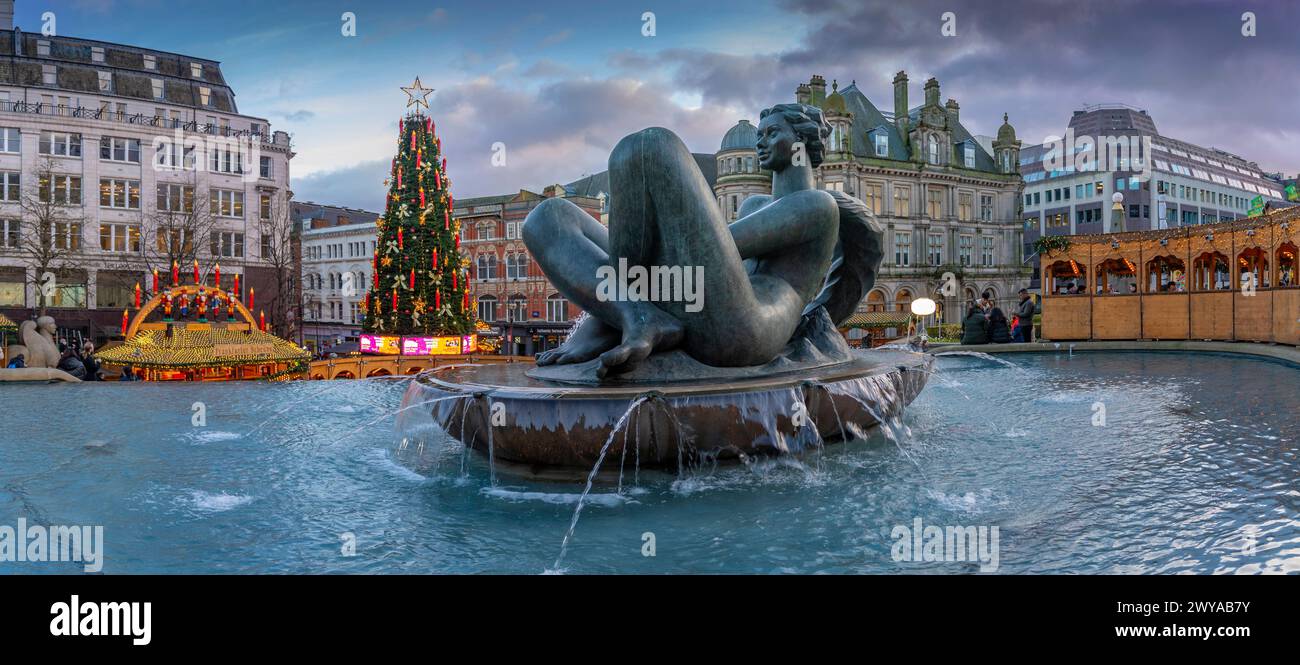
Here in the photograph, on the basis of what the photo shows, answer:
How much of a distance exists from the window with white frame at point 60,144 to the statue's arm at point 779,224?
182ft

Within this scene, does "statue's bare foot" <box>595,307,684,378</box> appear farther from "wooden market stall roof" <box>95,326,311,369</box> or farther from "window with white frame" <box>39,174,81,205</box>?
"window with white frame" <box>39,174,81,205</box>

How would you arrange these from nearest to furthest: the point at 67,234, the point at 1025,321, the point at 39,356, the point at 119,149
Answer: the point at 39,356 → the point at 1025,321 → the point at 67,234 → the point at 119,149

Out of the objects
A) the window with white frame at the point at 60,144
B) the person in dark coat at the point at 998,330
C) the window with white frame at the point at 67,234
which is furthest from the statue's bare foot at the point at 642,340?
the window with white frame at the point at 60,144

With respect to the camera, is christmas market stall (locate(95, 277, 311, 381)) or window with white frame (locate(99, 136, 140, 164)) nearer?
christmas market stall (locate(95, 277, 311, 381))

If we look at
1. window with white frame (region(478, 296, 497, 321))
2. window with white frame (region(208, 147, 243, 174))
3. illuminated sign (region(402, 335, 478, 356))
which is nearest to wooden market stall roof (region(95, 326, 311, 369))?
illuminated sign (region(402, 335, 478, 356))

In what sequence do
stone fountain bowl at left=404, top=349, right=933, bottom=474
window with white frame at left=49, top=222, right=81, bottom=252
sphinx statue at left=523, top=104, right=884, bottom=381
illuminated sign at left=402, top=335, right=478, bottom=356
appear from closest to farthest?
stone fountain bowl at left=404, top=349, right=933, bottom=474 < sphinx statue at left=523, top=104, right=884, bottom=381 < illuminated sign at left=402, top=335, right=478, bottom=356 < window with white frame at left=49, top=222, right=81, bottom=252

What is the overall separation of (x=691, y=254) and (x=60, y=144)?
56.1m

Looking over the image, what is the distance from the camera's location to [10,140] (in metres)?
46.6

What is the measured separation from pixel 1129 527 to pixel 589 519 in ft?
10.8

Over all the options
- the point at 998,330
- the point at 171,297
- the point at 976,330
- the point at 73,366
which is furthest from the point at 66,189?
the point at 998,330

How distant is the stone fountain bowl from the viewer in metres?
5.74

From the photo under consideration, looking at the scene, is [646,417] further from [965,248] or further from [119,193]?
[965,248]

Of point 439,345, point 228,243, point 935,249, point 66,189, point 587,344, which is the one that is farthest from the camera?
point 935,249

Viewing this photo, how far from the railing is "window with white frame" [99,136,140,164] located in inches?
46.5
